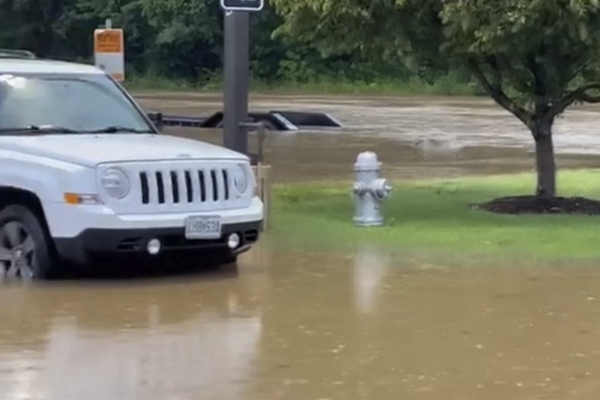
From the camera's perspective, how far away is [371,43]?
55.0 feet

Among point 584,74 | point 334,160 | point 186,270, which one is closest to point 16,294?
point 186,270

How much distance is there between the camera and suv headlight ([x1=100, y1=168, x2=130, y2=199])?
1167cm

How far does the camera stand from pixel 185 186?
1205 centimetres

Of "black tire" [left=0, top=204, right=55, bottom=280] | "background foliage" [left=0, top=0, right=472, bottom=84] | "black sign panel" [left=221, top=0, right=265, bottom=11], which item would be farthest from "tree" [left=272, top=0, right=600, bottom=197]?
"background foliage" [left=0, top=0, right=472, bottom=84]

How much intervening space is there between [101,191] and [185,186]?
0.72 m

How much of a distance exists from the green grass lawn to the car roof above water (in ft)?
9.13

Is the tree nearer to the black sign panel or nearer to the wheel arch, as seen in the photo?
the black sign panel

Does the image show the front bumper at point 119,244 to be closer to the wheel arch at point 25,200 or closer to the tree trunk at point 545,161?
the wheel arch at point 25,200

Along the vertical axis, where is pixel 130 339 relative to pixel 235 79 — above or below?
below

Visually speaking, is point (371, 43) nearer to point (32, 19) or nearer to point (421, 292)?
point (421, 292)

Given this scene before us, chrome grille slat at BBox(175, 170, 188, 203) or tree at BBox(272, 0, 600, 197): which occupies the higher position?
tree at BBox(272, 0, 600, 197)

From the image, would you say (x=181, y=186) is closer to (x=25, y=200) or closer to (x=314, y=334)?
(x=25, y=200)

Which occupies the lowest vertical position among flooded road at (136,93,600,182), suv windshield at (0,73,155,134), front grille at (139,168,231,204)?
flooded road at (136,93,600,182)

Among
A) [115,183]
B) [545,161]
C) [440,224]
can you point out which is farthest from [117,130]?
[545,161]
